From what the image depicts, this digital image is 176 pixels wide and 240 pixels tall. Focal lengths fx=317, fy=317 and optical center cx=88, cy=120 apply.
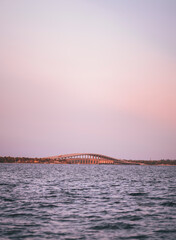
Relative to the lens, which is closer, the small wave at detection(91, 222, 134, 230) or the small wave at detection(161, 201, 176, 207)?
the small wave at detection(91, 222, 134, 230)

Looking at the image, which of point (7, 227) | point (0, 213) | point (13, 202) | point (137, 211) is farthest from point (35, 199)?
point (7, 227)

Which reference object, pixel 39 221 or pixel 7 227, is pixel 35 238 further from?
pixel 39 221

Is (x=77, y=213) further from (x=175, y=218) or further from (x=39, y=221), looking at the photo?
(x=175, y=218)

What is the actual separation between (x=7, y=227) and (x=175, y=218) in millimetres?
10757

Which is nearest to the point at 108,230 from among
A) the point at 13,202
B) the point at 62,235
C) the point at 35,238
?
the point at 62,235

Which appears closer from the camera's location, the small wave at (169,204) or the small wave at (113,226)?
the small wave at (113,226)

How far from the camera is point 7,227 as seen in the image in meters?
17.0

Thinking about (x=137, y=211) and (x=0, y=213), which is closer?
(x=0, y=213)

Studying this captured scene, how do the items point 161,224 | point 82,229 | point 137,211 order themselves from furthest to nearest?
point 137,211 → point 161,224 → point 82,229

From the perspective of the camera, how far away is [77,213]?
21609 mm

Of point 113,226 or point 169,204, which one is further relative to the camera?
point 169,204

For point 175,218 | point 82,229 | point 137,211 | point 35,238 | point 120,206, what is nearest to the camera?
point 35,238

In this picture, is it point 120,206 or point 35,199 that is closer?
point 120,206

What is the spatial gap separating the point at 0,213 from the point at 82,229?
23.1ft
